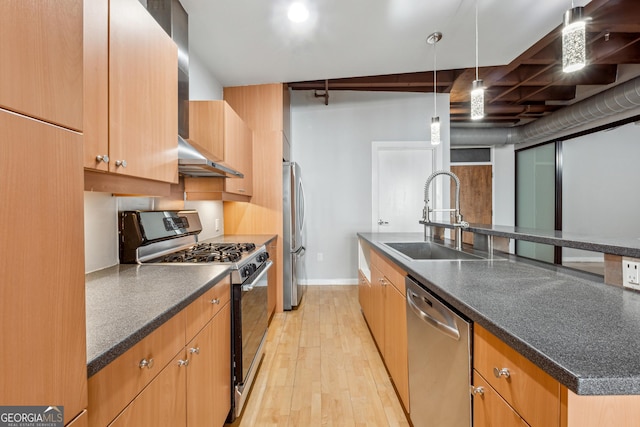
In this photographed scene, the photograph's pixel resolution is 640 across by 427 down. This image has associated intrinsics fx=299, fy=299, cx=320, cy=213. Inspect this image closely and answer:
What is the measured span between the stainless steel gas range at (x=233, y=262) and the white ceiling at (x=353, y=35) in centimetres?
156

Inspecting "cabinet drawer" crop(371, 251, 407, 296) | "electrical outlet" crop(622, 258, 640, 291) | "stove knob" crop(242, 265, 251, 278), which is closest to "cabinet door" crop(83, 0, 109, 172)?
"stove knob" crop(242, 265, 251, 278)

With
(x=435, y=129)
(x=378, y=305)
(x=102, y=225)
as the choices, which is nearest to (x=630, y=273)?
(x=378, y=305)

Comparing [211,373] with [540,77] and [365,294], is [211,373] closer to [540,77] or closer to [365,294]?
[365,294]

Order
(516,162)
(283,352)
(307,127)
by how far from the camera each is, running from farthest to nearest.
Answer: (516,162)
(307,127)
(283,352)

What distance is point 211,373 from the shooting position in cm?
137

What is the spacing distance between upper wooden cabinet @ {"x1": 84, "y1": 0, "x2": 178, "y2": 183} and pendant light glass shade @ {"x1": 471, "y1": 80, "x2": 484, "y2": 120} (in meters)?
1.97

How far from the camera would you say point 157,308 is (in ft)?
3.18

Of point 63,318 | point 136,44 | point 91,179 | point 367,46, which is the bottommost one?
point 63,318

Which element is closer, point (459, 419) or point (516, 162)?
point (459, 419)

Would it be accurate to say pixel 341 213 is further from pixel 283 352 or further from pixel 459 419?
pixel 459 419

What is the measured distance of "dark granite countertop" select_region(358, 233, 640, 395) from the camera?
0.58 meters

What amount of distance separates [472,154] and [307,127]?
12.2 feet

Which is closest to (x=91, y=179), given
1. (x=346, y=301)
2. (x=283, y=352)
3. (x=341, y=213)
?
(x=283, y=352)

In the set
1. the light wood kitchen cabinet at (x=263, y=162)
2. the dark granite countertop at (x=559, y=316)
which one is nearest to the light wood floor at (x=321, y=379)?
the dark granite countertop at (x=559, y=316)
